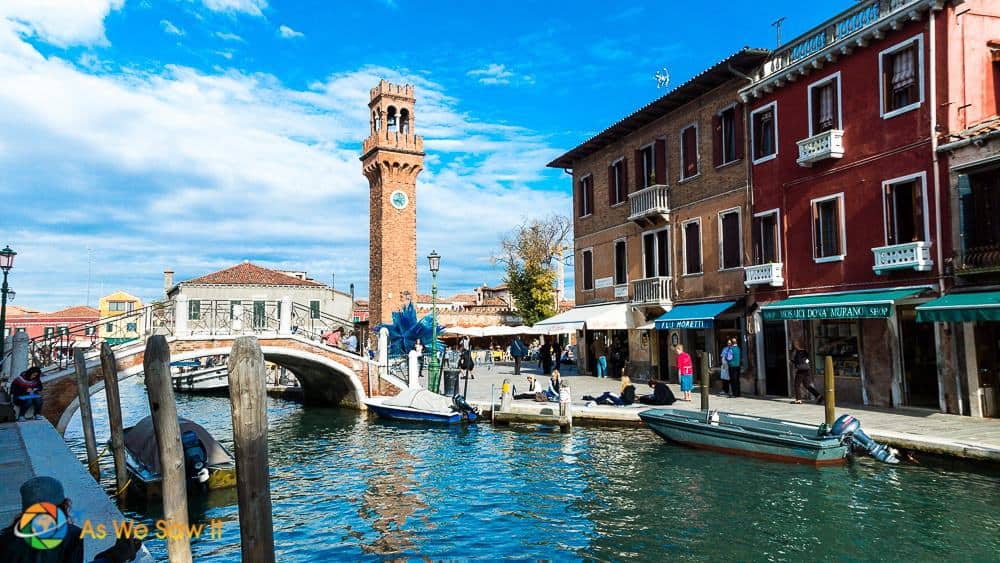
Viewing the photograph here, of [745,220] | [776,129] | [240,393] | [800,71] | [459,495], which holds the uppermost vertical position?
[800,71]

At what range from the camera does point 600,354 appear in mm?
27234

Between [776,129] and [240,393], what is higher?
[776,129]

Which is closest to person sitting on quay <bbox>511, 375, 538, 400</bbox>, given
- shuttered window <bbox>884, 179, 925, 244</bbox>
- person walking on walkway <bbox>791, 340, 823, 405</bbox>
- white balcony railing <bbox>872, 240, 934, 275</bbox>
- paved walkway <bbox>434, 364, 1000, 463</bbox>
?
paved walkway <bbox>434, 364, 1000, 463</bbox>

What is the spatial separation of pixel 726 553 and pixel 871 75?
12.2 m

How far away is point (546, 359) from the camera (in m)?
28.5

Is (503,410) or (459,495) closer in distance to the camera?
(459,495)

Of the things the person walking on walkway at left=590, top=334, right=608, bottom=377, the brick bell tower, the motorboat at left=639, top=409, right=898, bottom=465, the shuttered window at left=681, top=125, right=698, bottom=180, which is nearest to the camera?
the motorboat at left=639, top=409, right=898, bottom=465

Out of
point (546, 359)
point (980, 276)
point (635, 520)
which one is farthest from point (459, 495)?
point (546, 359)

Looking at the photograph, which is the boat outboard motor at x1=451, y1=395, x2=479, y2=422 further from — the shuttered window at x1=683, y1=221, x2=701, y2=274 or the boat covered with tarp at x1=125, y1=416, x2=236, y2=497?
the shuttered window at x1=683, y1=221, x2=701, y2=274

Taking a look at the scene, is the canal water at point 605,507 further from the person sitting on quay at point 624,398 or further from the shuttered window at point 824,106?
the shuttered window at point 824,106

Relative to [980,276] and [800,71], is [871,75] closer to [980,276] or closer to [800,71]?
[800,71]

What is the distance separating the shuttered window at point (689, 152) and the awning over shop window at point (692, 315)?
4.21 m

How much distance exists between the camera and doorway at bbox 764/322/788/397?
18125mm

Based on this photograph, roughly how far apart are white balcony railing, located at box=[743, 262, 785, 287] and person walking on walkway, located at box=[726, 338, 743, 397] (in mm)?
1701
